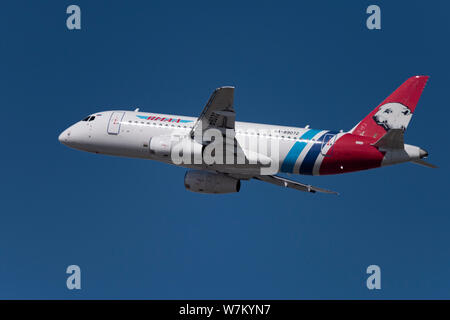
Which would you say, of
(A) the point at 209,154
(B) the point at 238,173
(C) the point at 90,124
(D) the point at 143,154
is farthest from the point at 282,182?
(C) the point at 90,124

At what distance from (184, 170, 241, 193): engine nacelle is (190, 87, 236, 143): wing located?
3.97 m

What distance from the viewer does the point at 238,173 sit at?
45.2m

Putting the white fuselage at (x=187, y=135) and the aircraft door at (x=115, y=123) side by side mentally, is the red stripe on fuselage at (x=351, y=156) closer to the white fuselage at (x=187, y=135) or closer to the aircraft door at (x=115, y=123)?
the white fuselage at (x=187, y=135)

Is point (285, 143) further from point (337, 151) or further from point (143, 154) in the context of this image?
point (143, 154)

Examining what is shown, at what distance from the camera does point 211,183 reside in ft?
150

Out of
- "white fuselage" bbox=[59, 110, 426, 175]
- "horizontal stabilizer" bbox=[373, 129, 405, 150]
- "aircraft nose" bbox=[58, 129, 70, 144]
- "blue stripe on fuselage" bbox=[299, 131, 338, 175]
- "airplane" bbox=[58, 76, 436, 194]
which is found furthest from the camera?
"aircraft nose" bbox=[58, 129, 70, 144]

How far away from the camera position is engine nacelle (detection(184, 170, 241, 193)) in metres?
45.8

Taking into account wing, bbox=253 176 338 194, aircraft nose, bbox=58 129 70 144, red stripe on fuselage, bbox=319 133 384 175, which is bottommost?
wing, bbox=253 176 338 194

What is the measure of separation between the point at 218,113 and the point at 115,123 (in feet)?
32.3

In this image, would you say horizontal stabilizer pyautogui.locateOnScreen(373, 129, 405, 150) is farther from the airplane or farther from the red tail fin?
the red tail fin

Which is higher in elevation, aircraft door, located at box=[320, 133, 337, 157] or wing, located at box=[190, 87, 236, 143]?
wing, located at box=[190, 87, 236, 143]

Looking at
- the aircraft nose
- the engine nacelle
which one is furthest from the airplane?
the aircraft nose

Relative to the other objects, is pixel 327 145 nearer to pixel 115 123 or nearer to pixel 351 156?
pixel 351 156

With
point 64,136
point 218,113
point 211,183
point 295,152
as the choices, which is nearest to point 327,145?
point 295,152
